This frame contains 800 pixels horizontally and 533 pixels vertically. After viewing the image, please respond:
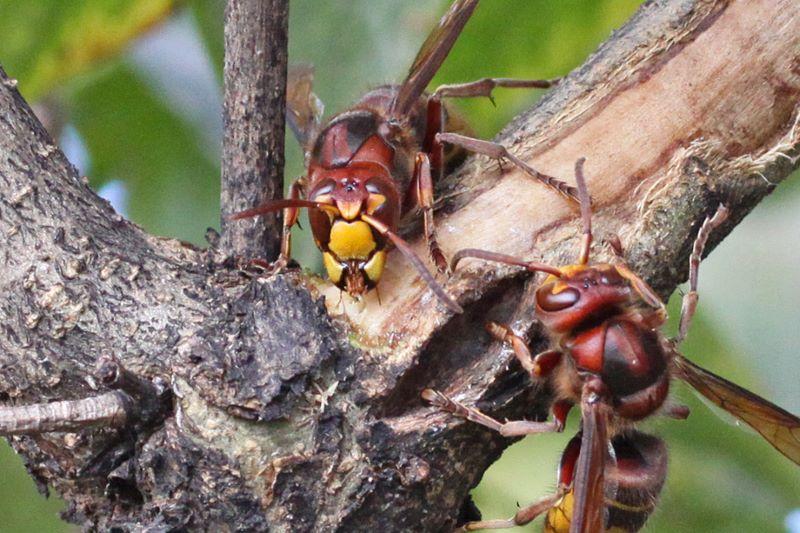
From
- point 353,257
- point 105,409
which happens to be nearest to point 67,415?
point 105,409

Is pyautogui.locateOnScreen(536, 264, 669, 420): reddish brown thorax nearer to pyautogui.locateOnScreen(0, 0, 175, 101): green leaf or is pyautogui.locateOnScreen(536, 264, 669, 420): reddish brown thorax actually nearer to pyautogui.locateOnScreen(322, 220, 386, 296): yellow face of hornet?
pyautogui.locateOnScreen(322, 220, 386, 296): yellow face of hornet

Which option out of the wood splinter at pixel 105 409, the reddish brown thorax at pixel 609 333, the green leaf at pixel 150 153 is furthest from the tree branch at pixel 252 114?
the green leaf at pixel 150 153

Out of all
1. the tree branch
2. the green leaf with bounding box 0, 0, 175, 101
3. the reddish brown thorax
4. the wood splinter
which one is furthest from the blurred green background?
the wood splinter

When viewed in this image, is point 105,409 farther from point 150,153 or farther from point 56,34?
point 150,153

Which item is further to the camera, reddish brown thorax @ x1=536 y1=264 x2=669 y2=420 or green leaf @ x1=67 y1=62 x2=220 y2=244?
green leaf @ x1=67 y1=62 x2=220 y2=244

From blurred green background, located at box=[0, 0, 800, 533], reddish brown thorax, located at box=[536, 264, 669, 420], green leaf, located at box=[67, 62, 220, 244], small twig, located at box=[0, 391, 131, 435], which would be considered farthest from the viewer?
green leaf, located at box=[67, 62, 220, 244]

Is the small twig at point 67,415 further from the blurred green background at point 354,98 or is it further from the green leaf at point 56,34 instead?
the green leaf at point 56,34
